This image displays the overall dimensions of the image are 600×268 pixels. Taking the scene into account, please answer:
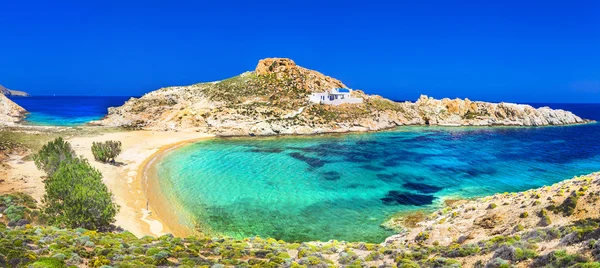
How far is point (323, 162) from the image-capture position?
5050 centimetres

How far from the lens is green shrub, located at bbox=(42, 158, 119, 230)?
816 inches

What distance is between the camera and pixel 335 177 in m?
41.6

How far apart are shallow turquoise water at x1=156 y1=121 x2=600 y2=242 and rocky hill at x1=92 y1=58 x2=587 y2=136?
43.7 ft

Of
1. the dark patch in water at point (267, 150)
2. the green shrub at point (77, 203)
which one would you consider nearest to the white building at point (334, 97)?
the dark patch in water at point (267, 150)

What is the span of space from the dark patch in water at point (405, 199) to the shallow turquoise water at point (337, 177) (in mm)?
105

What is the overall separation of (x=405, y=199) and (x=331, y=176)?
452 inches

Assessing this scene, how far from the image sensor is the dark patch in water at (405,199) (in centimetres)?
3173

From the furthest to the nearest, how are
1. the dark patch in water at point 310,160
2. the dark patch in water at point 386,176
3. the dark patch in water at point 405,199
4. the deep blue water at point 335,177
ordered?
the dark patch in water at point 310,160 → the dark patch in water at point 386,176 → the dark patch in water at point 405,199 → the deep blue water at point 335,177

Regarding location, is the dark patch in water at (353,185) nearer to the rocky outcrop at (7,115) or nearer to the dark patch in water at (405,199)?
the dark patch in water at (405,199)

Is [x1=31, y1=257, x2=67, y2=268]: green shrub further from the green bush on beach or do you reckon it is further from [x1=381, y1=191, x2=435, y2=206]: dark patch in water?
[x1=381, y1=191, x2=435, y2=206]: dark patch in water

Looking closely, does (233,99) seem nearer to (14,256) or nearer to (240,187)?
(240,187)

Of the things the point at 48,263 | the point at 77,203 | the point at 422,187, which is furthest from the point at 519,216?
the point at 77,203

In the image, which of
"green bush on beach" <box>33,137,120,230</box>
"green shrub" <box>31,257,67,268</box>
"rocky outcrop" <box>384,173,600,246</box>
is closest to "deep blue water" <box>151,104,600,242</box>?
"rocky outcrop" <box>384,173,600,246</box>

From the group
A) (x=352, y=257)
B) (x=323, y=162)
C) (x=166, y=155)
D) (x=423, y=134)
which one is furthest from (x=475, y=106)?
(x=352, y=257)
